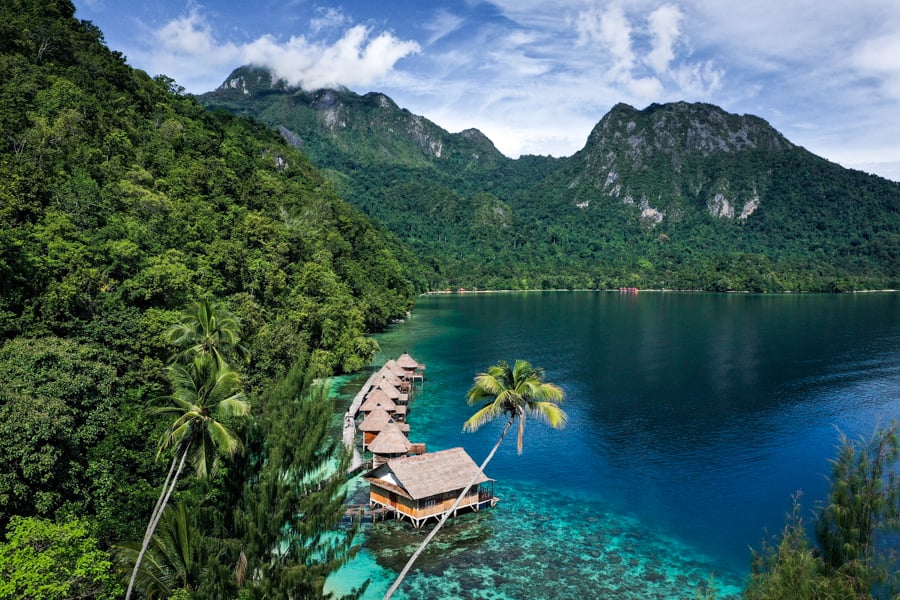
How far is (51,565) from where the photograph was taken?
12320 mm

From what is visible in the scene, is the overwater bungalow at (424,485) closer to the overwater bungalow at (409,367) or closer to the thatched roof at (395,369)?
the thatched roof at (395,369)

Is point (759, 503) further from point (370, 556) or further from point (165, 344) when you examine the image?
point (165, 344)

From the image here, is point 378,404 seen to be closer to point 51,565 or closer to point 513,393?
point 513,393

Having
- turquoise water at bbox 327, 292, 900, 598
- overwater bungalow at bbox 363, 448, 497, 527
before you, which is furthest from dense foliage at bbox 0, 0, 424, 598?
turquoise water at bbox 327, 292, 900, 598

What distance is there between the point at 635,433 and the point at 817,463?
12.3m

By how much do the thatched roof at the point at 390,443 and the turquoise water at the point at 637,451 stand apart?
2.90m

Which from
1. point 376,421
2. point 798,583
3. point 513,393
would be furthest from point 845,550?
point 376,421

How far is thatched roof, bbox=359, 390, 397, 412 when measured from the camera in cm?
4269

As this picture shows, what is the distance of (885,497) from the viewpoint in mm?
16281

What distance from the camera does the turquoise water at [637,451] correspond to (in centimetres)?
2516

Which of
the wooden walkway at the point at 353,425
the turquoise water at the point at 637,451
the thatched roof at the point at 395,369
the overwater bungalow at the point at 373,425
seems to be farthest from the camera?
the thatched roof at the point at 395,369

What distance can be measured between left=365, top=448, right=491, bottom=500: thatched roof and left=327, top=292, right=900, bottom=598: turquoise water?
2.03 metres

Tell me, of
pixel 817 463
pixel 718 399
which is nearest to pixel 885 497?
pixel 817 463

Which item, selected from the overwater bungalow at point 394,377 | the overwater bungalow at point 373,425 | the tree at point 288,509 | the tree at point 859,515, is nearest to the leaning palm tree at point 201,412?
the tree at point 288,509
